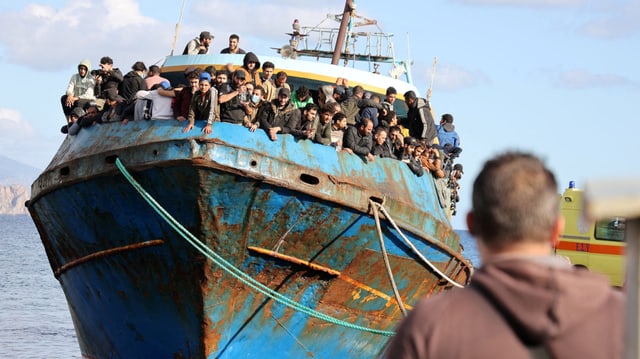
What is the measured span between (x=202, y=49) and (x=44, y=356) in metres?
7.78

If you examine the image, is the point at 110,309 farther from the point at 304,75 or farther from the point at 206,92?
the point at 304,75

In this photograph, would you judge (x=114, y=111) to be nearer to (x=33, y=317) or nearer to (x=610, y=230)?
(x=610, y=230)

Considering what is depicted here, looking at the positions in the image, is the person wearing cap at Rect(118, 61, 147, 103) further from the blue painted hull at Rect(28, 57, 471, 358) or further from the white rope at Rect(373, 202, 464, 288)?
the white rope at Rect(373, 202, 464, 288)

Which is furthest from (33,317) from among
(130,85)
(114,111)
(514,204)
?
(514,204)

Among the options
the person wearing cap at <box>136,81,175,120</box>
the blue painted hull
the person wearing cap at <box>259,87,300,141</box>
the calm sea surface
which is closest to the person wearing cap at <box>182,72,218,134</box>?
the blue painted hull

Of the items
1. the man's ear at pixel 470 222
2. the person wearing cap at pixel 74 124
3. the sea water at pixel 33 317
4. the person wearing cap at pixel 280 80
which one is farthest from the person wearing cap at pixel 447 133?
the man's ear at pixel 470 222

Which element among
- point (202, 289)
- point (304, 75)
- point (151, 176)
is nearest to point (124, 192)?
point (151, 176)

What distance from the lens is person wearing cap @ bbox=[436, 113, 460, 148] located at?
54.2 ft

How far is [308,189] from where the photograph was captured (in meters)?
11.0

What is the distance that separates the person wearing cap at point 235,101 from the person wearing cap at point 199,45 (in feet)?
15.0

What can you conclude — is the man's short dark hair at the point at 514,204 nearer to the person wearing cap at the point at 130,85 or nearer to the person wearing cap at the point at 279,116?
the person wearing cap at the point at 279,116

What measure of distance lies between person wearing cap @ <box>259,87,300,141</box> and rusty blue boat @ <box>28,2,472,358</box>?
0.49ft

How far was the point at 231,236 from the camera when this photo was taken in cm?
1114

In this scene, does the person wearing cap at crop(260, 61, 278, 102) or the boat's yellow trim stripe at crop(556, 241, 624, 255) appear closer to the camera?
the person wearing cap at crop(260, 61, 278, 102)
